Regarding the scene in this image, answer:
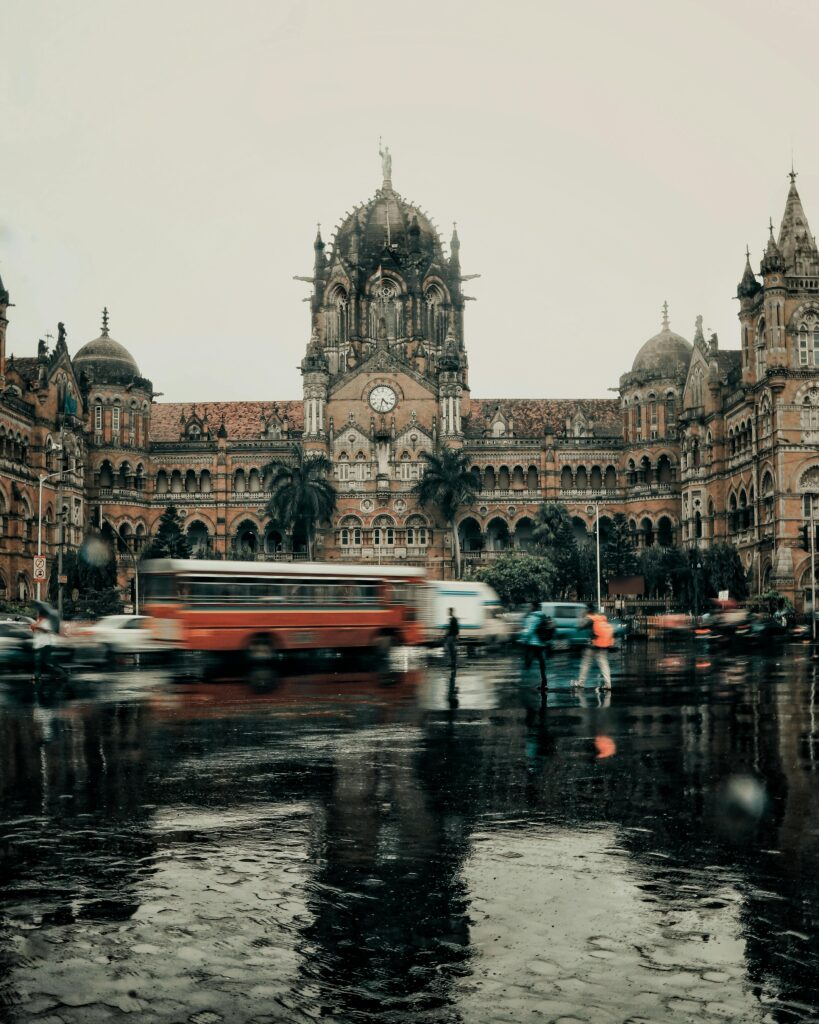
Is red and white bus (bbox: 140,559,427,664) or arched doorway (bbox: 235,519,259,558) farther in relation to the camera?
arched doorway (bbox: 235,519,259,558)

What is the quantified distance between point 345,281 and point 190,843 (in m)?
87.5

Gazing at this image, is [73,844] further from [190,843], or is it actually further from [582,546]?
[582,546]

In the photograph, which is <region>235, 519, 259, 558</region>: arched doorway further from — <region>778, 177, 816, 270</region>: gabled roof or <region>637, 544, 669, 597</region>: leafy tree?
<region>778, 177, 816, 270</region>: gabled roof

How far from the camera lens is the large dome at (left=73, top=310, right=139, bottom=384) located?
8844 centimetres

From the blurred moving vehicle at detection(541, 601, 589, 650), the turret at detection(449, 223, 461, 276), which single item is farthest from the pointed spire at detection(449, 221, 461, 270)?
the blurred moving vehicle at detection(541, 601, 589, 650)

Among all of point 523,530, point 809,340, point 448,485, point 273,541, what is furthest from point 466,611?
point 273,541

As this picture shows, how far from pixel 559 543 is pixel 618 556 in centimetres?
517

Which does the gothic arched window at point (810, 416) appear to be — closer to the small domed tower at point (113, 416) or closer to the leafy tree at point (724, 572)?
the leafy tree at point (724, 572)

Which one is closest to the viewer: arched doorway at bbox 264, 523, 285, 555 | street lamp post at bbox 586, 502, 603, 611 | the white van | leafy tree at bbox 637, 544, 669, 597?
the white van

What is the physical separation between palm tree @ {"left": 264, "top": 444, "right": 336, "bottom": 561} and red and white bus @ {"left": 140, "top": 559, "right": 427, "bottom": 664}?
48214 mm

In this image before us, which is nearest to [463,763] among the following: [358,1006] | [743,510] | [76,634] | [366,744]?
[366,744]

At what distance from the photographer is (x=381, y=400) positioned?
8794 cm

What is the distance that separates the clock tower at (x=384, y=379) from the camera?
85.6m

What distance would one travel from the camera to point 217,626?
29219 millimetres
